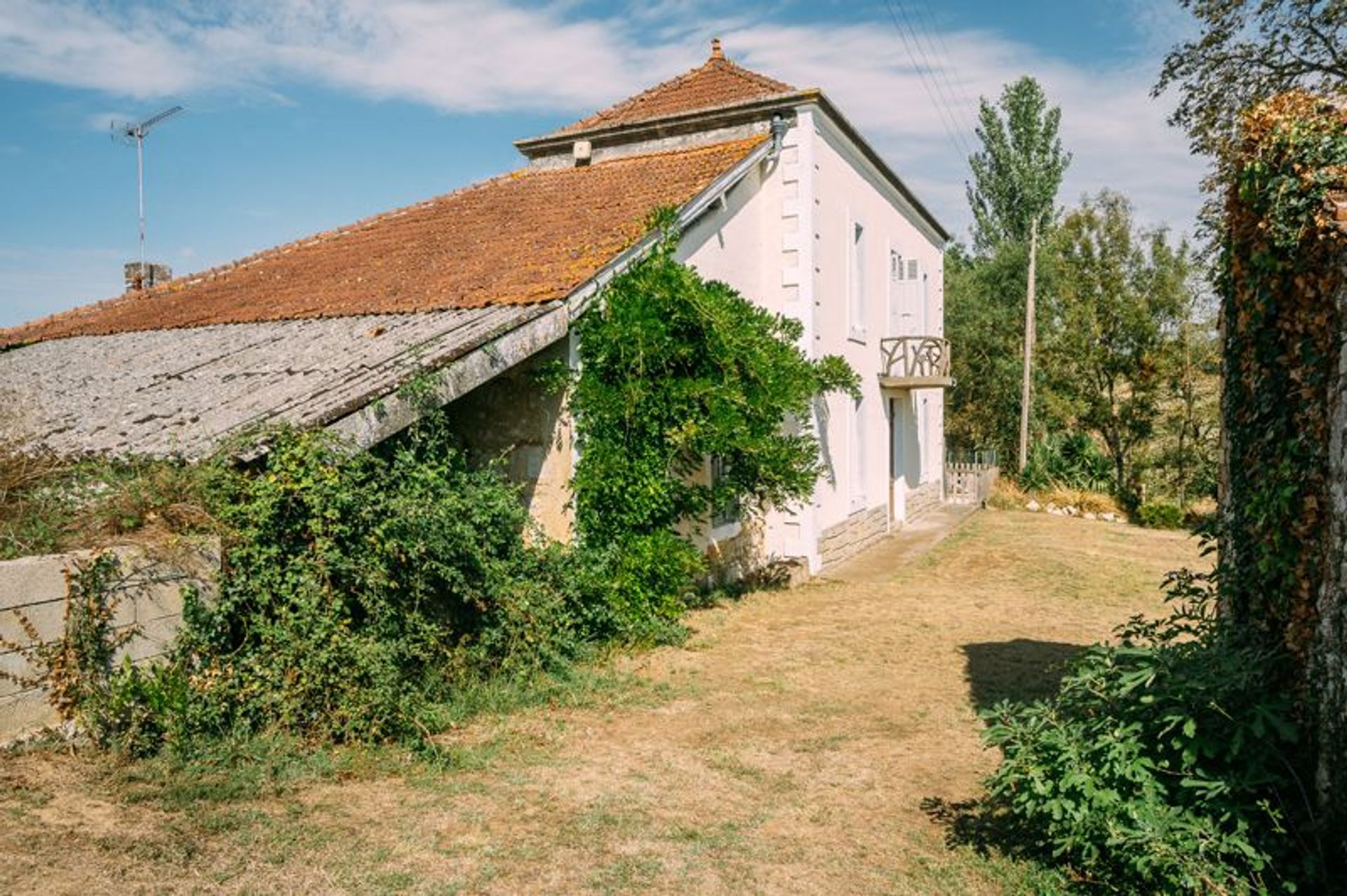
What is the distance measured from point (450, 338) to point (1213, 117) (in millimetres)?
9102

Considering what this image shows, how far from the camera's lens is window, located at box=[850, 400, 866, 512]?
1441 centimetres

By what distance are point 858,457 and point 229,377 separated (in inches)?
397

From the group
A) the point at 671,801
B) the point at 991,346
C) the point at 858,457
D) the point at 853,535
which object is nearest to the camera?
the point at 671,801

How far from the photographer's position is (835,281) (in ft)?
44.1

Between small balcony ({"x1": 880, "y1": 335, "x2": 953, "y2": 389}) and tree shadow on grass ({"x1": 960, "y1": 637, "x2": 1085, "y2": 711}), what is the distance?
292 inches

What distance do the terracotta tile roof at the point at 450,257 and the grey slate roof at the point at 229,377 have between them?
0.48m

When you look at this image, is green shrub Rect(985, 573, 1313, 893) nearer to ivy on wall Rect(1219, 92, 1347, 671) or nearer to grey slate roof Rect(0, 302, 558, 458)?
ivy on wall Rect(1219, 92, 1347, 671)

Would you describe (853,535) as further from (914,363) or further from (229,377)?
(229,377)

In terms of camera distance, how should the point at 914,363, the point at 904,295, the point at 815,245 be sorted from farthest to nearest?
the point at 904,295
the point at 914,363
the point at 815,245

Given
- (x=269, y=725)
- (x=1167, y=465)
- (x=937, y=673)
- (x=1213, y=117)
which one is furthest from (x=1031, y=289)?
(x=269, y=725)

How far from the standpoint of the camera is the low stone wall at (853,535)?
43.7 feet

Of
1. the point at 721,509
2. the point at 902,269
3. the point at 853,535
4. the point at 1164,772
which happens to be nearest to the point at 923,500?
the point at 902,269

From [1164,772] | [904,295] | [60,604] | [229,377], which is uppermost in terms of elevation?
[904,295]

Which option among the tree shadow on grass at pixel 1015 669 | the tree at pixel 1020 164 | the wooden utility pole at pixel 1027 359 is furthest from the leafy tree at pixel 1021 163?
the tree shadow on grass at pixel 1015 669
